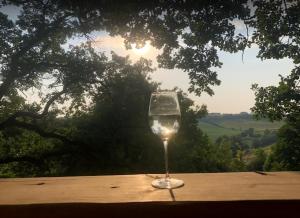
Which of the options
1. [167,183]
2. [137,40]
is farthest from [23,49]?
[167,183]

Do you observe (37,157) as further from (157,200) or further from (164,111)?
(157,200)

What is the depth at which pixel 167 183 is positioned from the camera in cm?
133

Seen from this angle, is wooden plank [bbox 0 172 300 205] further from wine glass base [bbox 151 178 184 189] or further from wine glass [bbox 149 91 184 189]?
wine glass [bbox 149 91 184 189]

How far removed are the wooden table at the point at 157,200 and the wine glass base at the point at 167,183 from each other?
0.10 ft

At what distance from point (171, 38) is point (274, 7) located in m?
2.97

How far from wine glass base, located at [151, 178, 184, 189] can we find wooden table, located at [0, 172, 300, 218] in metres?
0.03

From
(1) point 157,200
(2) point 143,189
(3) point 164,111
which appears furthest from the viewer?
(3) point 164,111

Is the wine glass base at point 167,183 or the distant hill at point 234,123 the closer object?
the wine glass base at point 167,183

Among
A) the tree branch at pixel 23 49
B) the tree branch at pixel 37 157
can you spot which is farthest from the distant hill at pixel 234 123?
the tree branch at pixel 23 49

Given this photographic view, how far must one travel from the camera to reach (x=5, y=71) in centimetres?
1304

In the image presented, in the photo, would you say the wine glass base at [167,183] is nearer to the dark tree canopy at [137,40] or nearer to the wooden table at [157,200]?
the wooden table at [157,200]

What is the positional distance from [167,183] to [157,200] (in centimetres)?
26

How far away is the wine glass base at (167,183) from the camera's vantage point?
1285 mm

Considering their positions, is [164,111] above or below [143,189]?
above
